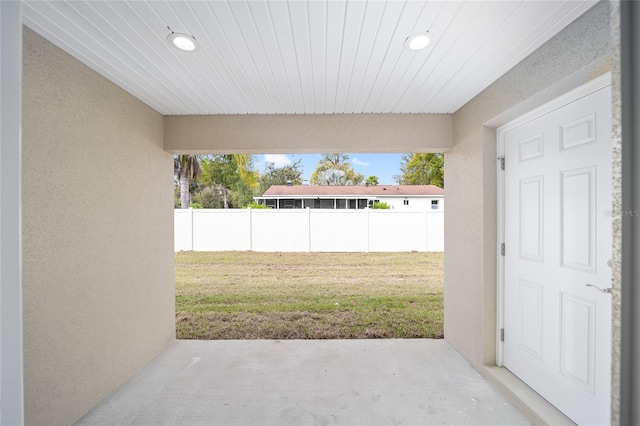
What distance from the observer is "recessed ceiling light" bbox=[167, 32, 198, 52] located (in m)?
1.82

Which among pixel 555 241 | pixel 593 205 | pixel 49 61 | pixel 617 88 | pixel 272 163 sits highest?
pixel 272 163

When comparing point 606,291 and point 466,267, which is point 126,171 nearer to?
point 466,267

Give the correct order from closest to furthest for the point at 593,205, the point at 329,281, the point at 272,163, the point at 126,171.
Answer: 1. the point at 593,205
2. the point at 126,171
3. the point at 329,281
4. the point at 272,163

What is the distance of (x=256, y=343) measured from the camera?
3.27 meters

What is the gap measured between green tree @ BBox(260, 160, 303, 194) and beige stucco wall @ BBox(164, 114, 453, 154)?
19366mm

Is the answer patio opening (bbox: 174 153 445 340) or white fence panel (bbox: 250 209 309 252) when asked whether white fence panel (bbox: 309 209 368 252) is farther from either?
white fence panel (bbox: 250 209 309 252)

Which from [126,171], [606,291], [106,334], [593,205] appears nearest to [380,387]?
[606,291]

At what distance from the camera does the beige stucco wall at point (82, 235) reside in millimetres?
1798

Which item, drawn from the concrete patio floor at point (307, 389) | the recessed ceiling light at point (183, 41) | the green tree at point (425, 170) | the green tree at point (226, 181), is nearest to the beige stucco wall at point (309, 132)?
the recessed ceiling light at point (183, 41)

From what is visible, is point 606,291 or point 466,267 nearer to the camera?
point 606,291

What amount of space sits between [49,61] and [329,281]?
16.9 ft

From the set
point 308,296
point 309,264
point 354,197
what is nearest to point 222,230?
point 309,264

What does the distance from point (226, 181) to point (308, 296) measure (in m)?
12.2

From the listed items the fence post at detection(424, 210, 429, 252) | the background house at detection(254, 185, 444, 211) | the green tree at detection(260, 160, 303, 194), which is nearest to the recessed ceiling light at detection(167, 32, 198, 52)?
the fence post at detection(424, 210, 429, 252)
